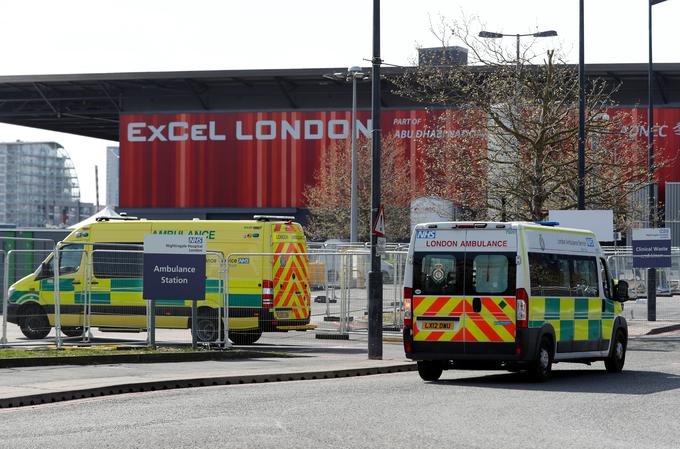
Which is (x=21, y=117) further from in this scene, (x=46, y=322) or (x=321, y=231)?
(x=46, y=322)

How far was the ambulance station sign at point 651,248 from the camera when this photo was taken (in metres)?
32.8

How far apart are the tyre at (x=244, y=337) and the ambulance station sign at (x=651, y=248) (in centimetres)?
1169

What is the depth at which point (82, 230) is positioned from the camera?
27.9 m

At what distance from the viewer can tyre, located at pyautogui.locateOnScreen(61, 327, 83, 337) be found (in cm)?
2430

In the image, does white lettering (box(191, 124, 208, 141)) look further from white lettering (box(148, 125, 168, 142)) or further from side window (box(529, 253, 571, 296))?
side window (box(529, 253, 571, 296))

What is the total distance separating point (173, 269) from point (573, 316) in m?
7.34

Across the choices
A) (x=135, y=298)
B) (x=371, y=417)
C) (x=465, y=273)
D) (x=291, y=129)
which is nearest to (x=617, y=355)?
(x=465, y=273)

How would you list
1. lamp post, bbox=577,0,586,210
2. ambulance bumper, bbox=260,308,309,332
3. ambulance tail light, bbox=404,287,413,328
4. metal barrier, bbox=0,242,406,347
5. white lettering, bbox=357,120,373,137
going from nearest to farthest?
1. ambulance tail light, bbox=404,287,413,328
2. metal barrier, bbox=0,242,406,347
3. ambulance bumper, bbox=260,308,309,332
4. lamp post, bbox=577,0,586,210
5. white lettering, bbox=357,120,373,137

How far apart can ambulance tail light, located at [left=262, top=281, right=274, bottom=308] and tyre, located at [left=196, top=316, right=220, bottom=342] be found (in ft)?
3.78

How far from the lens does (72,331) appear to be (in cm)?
2436

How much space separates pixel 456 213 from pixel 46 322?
1685 centimetres

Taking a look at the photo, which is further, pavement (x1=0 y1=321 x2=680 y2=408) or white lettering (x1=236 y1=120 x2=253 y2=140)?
white lettering (x1=236 y1=120 x2=253 y2=140)

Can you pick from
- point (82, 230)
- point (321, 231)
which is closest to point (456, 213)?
point (82, 230)

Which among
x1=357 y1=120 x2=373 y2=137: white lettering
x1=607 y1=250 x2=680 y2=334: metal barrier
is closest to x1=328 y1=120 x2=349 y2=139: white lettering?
x1=357 y1=120 x2=373 y2=137: white lettering
